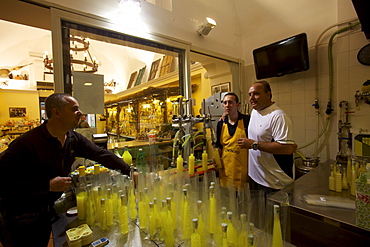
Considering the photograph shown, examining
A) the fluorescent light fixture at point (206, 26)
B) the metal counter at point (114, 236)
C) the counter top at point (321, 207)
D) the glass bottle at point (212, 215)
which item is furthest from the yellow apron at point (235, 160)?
the fluorescent light fixture at point (206, 26)

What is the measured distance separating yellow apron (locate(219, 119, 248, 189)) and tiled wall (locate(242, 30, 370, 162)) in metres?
1.35

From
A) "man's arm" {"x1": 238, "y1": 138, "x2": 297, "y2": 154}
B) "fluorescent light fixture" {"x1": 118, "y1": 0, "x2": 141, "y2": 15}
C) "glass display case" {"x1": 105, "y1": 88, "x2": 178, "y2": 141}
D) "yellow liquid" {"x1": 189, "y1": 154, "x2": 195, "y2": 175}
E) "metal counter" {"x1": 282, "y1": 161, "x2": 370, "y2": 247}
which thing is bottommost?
"metal counter" {"x1": 282, "y1": 161, "x2": 370, "y2": 247}

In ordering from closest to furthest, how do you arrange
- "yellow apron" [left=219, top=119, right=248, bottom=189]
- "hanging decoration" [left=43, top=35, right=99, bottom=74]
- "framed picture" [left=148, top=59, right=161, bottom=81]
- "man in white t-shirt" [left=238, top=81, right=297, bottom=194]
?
1. "man in white t-shirt" [left=238, top=81, right=297, bottom=194]
2. "yellow apron" [left=219, top=119, right=248, bottom=189]
3. "hanging decoration" [left=43, top=35, right=99, bottom=74]
4. "framed picture" [left=148, top=59, right=161, bottom=81]

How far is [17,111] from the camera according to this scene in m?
6.69

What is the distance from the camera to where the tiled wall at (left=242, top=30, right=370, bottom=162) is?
2189 millimetres

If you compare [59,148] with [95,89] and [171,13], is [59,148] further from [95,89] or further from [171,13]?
[171,13]

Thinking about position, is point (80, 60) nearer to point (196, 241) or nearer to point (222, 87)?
point (222, 87)

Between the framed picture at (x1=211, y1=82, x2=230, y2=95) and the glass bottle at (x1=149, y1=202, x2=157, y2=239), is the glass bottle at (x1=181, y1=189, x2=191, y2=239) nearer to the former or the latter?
the glass bottle at (x1=149, y1=202, x2=157, y2=239)

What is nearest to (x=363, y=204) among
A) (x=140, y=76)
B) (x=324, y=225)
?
(x=324, y=225)

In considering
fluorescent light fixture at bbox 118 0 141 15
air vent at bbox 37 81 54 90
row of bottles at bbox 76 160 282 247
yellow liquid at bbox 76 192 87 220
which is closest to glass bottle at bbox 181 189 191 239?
row of bottles at bbox 76 160 282 247

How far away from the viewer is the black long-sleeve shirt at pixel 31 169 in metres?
1.11

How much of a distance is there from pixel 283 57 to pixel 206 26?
1.20 metres

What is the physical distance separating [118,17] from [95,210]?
1969 mm

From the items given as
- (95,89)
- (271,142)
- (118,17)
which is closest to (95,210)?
(95,89)
